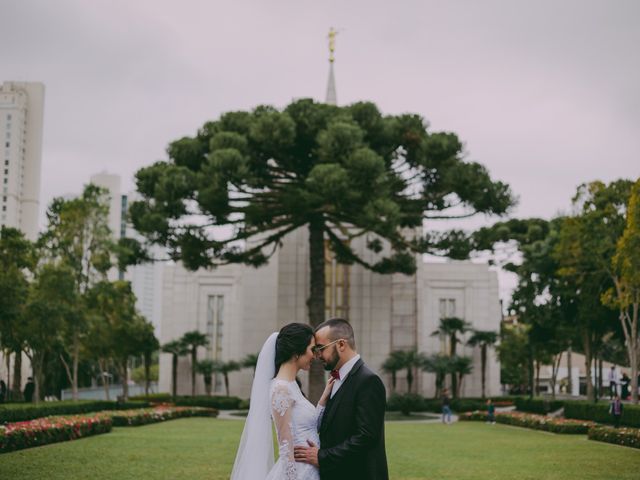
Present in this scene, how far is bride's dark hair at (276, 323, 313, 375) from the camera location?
16.0 feet

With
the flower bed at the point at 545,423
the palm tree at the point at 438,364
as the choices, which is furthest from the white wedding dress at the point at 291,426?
the palm tree at the point at 438,364

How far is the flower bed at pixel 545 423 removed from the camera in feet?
74.1

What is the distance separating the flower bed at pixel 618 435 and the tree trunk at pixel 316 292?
11.8 m

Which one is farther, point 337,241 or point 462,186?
point 337,241

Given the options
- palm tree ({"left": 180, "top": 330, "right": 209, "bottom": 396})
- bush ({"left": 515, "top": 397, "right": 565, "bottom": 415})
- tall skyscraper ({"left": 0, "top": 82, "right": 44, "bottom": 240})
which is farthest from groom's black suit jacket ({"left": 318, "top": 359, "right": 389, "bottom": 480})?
palm tree ({"left": 180, "top": 330, "right": 209, "bottom": 396})

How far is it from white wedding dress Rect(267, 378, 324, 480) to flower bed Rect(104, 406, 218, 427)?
19798 mm

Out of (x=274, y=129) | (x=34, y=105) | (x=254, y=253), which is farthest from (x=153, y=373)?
(x=274, y=129)

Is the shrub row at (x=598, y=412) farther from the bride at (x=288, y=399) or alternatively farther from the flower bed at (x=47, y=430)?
the bride at (x=288, y=399)

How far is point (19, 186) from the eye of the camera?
48.7 meters

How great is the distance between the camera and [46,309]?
76.6 feet

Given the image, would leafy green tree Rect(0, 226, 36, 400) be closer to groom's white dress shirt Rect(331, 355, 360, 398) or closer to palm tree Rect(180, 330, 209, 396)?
palm tree Rect(180, 330, 209, 396)

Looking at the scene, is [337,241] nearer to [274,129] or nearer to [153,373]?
[274,129]

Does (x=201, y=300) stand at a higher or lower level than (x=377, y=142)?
lower

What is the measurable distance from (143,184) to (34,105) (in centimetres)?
1458
